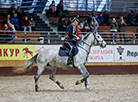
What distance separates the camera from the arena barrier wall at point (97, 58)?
15.5 metres

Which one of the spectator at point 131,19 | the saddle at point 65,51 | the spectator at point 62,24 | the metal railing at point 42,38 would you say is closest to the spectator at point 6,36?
the metal railing at point 42,38

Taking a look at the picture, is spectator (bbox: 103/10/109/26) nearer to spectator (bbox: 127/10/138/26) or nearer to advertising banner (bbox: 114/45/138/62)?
spectator (bbox: 127/10/138/26)

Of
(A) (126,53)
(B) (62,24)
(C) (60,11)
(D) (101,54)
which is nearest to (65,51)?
(D) (101,54)

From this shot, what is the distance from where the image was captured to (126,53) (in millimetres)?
16859

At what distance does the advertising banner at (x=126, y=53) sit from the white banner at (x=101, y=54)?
305 millimetres

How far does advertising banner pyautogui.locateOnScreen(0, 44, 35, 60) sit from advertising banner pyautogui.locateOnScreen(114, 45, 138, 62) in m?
4.84

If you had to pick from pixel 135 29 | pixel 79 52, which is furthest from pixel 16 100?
pixel 135 29

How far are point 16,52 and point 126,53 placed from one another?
6294 millimetres

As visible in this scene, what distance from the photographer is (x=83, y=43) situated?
10.9m

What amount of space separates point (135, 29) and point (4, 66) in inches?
371

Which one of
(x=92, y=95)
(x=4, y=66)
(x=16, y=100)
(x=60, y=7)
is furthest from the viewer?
(x=60, y=7)

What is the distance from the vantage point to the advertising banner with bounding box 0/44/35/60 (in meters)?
15.4

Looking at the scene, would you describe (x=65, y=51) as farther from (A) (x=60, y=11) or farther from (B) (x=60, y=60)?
(A) (x=60, y=11)

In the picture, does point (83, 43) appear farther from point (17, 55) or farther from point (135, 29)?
point (135, 29)
